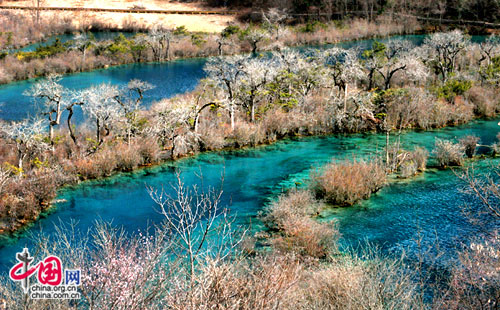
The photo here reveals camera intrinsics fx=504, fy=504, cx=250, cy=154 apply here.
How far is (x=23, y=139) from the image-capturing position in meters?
27.4

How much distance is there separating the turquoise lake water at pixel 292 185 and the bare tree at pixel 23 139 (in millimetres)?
3088

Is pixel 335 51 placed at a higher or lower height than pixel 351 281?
higher

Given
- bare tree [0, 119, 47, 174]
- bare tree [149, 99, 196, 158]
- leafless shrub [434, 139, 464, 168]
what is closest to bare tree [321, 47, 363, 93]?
leafless shrub [434, 139, 464, 168]

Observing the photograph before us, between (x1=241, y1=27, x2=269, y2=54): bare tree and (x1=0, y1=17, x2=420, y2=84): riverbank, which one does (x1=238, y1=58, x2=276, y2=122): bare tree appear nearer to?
(x1=0, y1=17, x2=420, y2=84): riverbank

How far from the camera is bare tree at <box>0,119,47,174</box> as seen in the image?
Result: 2717 centimetres

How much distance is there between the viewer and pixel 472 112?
39375 mm

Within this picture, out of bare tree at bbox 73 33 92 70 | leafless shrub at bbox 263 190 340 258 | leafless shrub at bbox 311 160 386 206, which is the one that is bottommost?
leafless shrub at bbox 263 190 340 258

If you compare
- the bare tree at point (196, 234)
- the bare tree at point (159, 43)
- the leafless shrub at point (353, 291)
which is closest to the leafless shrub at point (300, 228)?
the bare tree at point (196, 234)

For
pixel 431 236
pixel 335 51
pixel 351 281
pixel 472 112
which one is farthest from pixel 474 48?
pixel 351 281

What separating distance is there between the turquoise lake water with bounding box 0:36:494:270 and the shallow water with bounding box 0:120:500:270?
0.13ft

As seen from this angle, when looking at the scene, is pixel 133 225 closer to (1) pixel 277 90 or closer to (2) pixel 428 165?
(2) pixel 428 165

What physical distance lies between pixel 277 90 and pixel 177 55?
3247cm

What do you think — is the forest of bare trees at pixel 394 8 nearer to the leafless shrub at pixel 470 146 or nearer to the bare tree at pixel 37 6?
the bare tree at pixel 37 6

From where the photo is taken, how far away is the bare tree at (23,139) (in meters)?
27.2
